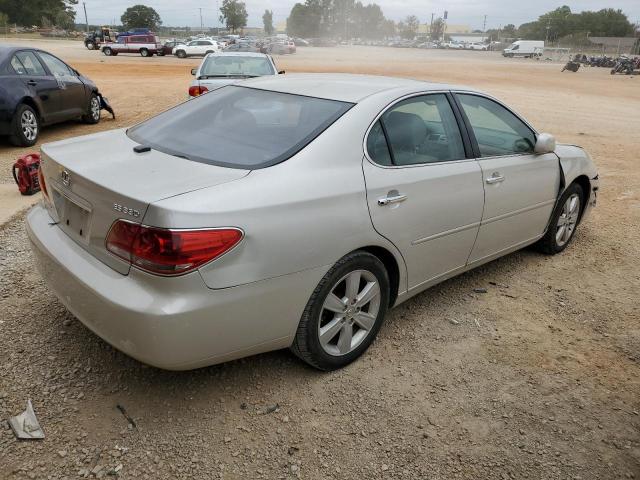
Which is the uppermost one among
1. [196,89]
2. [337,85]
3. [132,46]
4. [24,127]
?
[337,85]

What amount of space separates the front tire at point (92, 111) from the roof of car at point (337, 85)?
A: 8223 millimetres

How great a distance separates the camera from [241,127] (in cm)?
326

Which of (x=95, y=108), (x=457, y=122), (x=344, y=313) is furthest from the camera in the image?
(x=95, y=108)

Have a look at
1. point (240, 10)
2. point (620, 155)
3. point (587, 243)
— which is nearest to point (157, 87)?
point (620, 155)

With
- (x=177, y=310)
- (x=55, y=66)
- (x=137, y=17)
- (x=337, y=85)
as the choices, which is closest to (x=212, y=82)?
(x=55, y=66)

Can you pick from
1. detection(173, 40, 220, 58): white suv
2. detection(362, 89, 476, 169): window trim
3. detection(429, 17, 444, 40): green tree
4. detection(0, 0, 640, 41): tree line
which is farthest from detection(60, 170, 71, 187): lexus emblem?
detection(429, 17, 444, 40): green tree

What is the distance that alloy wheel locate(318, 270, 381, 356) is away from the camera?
2.99m

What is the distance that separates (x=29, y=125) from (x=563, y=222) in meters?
7.97

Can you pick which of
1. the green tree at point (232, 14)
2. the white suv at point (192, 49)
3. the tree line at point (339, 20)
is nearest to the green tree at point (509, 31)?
the tree line at point (339, 20)

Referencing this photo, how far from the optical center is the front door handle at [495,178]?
150 inches

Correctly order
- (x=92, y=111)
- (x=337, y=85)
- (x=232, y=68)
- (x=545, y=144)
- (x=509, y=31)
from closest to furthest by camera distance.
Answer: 1. (x=337, y=85)
2. (x=545, y=144)
3. (x=232, y=68)
4. (x=92, y=111)
5. (x=509, y=31)

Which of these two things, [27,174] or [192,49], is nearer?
[27,174]

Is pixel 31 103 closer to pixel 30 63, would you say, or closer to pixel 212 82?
pixel 30 63

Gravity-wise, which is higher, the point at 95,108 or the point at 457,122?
the point at 457,122
